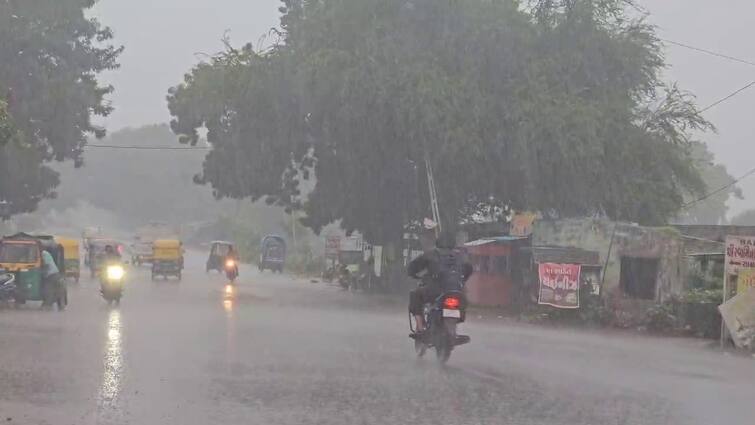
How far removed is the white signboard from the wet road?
172 centimetres

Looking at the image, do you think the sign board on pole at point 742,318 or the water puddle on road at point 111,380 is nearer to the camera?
the water puddle on road at point 111,380

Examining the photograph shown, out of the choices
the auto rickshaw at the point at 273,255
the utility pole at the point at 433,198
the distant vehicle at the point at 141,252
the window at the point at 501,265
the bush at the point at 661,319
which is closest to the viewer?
the bush at the point at 661,319

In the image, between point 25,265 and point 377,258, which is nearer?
point 25,265

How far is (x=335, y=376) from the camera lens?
12.4 metres


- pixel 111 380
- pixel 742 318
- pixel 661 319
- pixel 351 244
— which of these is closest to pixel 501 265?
pixel 661 319

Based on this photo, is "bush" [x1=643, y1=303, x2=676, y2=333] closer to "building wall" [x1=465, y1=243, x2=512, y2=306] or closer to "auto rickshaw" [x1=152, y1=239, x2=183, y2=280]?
"building wall" [x1=465, y1=243, x2=512, y2=306]

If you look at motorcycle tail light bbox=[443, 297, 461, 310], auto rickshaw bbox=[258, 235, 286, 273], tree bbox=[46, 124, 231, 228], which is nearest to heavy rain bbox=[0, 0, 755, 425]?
motorcycle tail light bbox=[443, 297, 461, 310]

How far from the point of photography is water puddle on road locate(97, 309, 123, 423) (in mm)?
9270

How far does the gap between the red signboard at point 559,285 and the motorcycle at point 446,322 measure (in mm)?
10810

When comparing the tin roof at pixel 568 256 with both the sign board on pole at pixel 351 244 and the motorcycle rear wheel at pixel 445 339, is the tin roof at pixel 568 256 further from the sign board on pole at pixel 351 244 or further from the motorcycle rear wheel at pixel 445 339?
the sign board on pole at pixel 351 244

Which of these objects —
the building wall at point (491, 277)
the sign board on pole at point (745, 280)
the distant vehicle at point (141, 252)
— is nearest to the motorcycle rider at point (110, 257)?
the building wall at point (491, 277)

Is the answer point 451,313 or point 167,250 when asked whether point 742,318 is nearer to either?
point 451,313

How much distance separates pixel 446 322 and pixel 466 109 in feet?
64.2

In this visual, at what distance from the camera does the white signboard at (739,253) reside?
19188 mm
